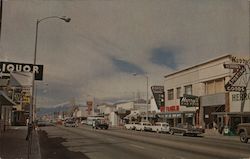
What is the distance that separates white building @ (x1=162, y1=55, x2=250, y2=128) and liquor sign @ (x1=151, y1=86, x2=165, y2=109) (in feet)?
5.06

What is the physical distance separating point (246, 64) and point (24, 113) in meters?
56.8

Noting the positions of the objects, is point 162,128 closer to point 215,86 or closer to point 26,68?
point 215,86

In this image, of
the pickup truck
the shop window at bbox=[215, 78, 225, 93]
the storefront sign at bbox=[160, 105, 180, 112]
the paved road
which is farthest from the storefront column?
the paved road

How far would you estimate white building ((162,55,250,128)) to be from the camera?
4606 cm

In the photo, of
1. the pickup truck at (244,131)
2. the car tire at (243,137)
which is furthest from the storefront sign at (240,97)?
the car tire at (243,137)

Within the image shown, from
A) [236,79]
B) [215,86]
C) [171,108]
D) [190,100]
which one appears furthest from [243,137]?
[171,108]

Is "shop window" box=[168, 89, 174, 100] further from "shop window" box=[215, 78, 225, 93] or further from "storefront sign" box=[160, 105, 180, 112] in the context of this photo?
"shop window" box=[215, 78, 225, 93]

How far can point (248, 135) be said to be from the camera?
30.0 m

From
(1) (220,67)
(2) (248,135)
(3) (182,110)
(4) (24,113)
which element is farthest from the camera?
(4) (24,113)

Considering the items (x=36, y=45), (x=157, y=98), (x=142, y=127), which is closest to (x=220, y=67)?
(x=142, y=127)

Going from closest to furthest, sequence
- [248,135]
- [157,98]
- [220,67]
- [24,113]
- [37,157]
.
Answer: [37,157]
[248,135]
[220,67]
[157,98]
[24,113]

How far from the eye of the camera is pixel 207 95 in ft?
175

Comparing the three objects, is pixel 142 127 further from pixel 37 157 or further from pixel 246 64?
pixel 37 157

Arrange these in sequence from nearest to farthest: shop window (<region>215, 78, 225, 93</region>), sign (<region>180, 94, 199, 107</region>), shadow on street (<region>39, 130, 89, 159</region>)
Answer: shadow on street (<region>39, 130, 89, 159</region>) < shop window (<region>215, 78, 225, 93</region>) < sign (<region>180, 94, 199, 107</region>)
